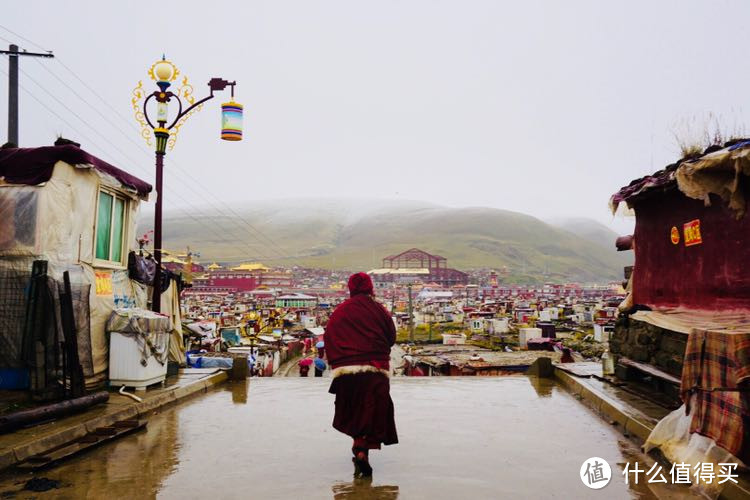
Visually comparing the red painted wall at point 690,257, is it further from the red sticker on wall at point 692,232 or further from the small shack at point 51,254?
the small shack at point 51,254

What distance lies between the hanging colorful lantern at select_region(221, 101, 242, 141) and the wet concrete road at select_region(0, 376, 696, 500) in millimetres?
5413

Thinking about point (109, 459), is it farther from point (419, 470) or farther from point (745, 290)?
point (745, 290)

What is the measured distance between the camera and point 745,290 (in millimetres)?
7184

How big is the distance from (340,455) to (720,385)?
3.83m

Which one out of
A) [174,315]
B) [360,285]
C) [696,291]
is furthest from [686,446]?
[174,315]

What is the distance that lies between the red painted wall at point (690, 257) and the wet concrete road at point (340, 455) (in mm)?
2091

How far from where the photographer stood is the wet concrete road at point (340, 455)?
5672 millimetres

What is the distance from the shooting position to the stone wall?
28.8ft

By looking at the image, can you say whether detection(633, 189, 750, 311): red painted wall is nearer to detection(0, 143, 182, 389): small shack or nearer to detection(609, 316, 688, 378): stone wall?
detection(609, 316, 688, 378): stone wall

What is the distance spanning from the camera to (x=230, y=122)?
1310cm

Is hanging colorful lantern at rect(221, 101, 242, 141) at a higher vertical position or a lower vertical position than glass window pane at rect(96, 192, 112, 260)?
higher

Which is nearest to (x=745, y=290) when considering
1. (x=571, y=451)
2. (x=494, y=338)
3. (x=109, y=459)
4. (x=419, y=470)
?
(x=571, y=451)

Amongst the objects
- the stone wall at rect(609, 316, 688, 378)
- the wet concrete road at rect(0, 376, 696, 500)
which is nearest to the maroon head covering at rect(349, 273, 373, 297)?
the wet concrete road at rect(0, 376, 696, 500)

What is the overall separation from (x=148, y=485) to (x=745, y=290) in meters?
6.60
